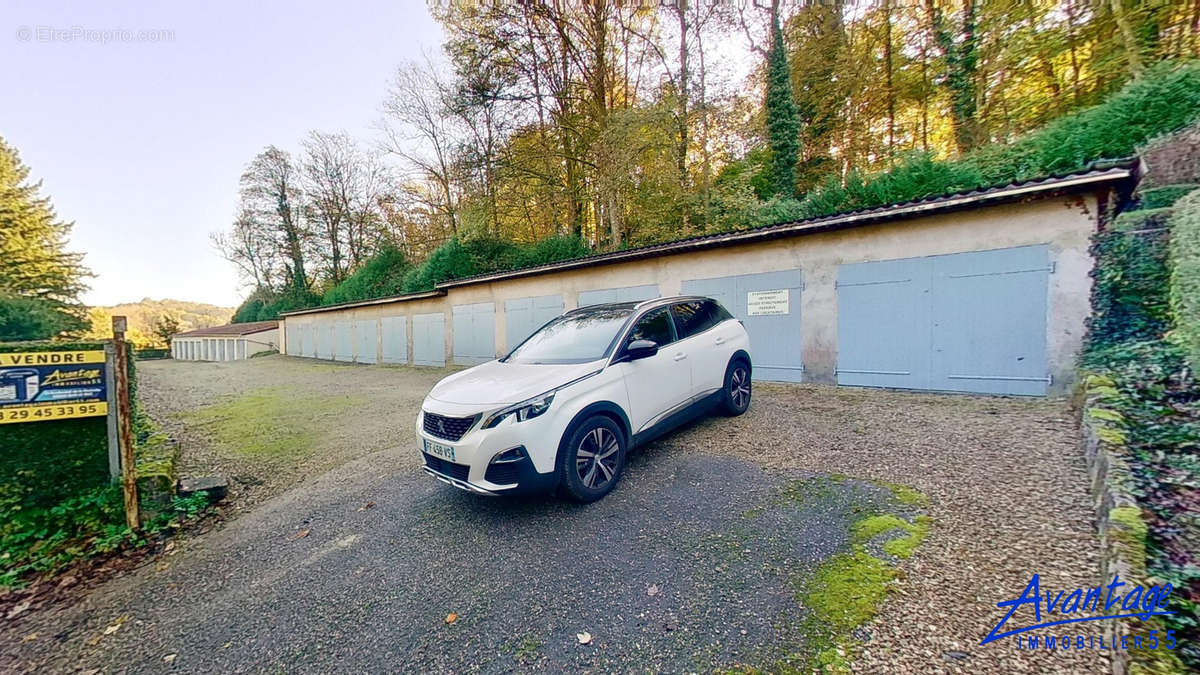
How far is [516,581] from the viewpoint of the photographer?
263 cm

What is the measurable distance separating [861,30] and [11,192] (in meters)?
31.9

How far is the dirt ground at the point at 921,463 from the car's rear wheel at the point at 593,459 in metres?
0.97

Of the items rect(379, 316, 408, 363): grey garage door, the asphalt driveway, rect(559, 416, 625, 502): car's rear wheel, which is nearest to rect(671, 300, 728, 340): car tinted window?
rect(559, 416, 625, 502): car's rear wheel

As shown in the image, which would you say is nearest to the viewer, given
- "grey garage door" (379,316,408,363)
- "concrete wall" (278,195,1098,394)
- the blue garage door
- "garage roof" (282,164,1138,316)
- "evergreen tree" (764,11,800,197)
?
"garage roof" (282,164,1138,316)

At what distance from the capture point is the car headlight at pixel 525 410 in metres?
3.13

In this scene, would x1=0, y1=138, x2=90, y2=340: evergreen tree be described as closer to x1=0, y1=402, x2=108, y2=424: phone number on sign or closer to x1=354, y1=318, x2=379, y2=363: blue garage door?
x1=354, y1=318, x2=379, y2=363: blue garage door

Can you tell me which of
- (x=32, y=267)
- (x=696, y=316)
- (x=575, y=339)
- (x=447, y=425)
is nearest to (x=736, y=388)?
(x=696, y=316)

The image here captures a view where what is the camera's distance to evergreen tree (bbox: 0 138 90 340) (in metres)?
13.0

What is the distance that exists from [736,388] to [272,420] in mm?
7847

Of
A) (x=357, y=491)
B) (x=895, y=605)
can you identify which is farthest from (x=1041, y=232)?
(x=357, y=491)

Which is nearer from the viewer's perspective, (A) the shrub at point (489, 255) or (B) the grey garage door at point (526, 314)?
(B) the grey garage door at point (526, 314)

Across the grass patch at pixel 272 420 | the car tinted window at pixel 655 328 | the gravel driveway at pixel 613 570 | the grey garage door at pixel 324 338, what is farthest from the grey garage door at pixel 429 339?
the car tinted window at pixel 655 328

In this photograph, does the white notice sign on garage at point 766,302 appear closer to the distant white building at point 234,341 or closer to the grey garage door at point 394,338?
the grey garage door at point 394,338

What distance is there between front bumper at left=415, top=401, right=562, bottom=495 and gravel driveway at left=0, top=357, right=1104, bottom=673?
1.18 feet
